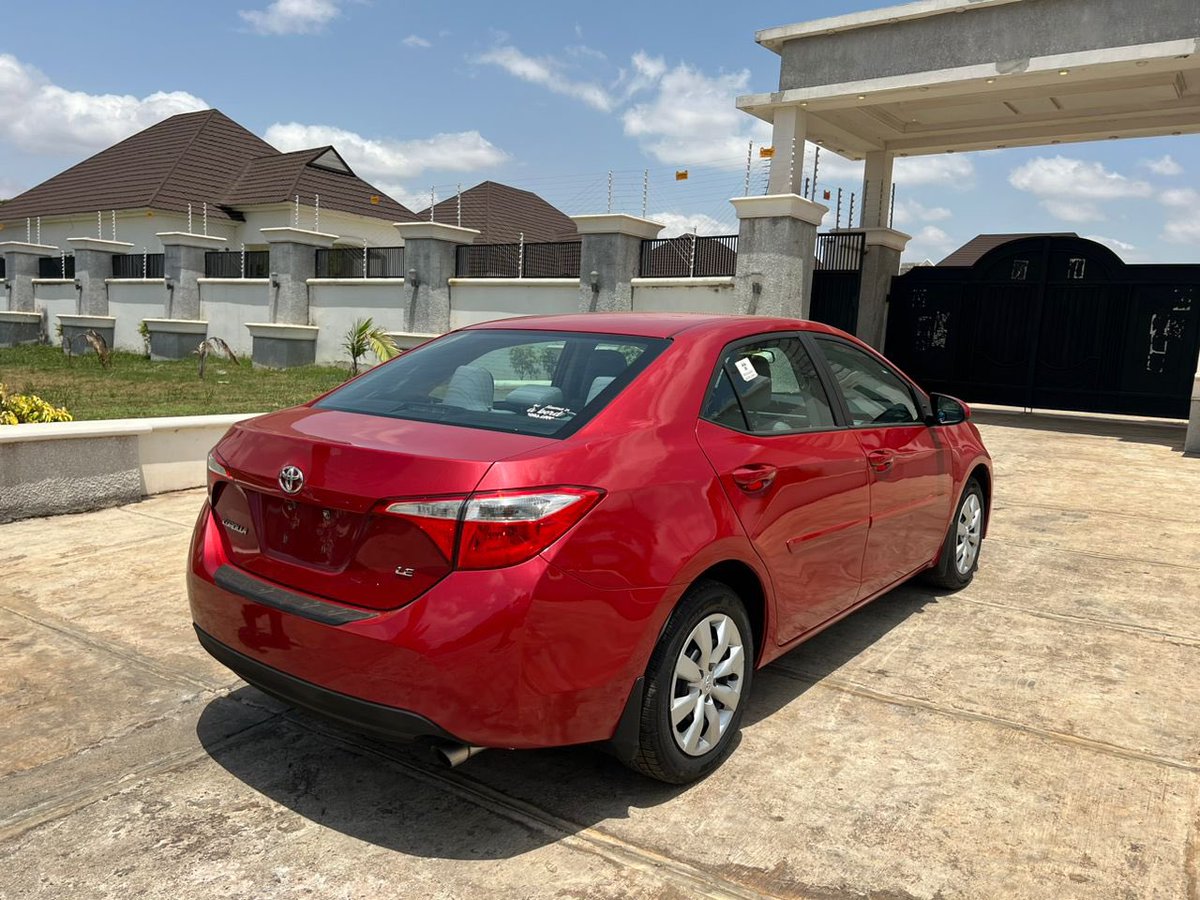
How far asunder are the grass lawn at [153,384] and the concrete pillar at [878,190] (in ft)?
34.5

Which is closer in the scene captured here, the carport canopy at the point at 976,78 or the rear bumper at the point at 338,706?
the rear bumper at the point at 338,706

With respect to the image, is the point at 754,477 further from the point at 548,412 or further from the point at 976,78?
the point at 976,78

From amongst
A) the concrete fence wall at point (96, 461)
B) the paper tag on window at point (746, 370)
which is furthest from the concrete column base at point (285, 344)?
the paper tag on window at point (746, 370)

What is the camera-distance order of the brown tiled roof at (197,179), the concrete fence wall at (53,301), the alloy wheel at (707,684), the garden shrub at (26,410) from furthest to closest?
the brown tiled roof at (197,179) → the concrete fence wall at (53,301) → the garden shrub at (26,410) → the alloy wheel at (707,684)

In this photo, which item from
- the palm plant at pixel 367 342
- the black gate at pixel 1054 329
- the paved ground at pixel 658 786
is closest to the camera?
the paved ground at pixel 658 786

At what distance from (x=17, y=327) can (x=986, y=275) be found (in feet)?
88.8

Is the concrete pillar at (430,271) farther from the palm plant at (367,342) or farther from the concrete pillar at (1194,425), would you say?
the concrete pillar at (1194,425)

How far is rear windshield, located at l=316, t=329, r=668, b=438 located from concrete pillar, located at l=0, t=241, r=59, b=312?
96.8 ft

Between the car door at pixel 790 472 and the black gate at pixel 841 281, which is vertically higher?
the black gate at pixel 841 281

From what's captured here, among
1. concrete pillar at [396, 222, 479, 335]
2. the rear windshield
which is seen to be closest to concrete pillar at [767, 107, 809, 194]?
concrete pillar at [396, 222, 479, 335]

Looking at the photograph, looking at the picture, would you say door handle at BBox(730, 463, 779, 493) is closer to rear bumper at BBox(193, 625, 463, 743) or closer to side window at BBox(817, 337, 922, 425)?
side window at BBox(817, 337, 922, 425)

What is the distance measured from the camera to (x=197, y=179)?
3262 cm

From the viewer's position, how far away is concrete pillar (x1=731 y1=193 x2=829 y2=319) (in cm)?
1389

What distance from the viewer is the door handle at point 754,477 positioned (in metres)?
3.15
